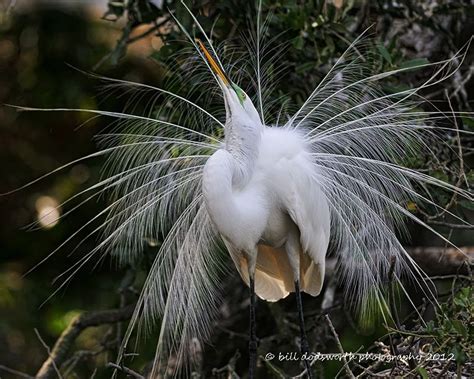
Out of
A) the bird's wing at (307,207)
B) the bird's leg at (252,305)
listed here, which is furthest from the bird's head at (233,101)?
the bird's leg at (252,305)

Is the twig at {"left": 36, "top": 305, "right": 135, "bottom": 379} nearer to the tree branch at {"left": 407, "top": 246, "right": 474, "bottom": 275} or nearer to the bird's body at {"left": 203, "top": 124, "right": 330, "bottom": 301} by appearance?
the bird's body at {"left": 203, "top": 124, "right": 330, "bottom": 301}

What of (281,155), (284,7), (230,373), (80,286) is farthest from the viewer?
(80,286)

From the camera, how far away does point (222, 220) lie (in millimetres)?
2631

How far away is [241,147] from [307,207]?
29cm

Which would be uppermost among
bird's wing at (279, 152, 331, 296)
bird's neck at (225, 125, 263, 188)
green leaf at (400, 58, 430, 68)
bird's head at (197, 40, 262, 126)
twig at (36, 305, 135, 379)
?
green leaf at (400, 58, 430, 68)

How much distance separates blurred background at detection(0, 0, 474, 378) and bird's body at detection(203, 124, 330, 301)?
565mm

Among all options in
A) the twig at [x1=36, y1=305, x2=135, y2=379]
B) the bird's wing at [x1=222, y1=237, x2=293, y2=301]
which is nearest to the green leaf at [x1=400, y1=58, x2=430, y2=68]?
the bird's wing at [x1=222, y1=237, x2=293, y2=301]

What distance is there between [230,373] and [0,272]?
2.02 metres

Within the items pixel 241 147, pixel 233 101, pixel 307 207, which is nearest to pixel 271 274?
pixel 307 207

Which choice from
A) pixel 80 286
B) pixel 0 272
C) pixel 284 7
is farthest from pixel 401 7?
pixel 0 272

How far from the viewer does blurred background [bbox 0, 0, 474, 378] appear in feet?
11.5

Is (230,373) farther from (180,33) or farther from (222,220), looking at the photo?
(180,33)

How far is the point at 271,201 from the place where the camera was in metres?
2.83

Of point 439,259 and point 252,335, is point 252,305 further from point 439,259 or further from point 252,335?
point 439,259
